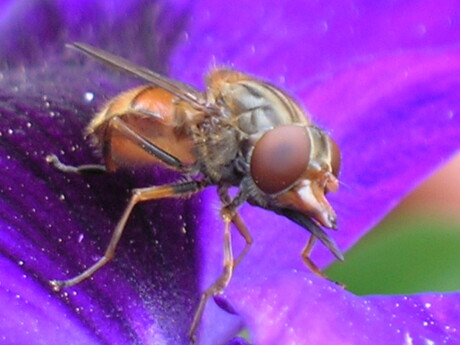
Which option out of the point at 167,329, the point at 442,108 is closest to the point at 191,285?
the point at 167,329

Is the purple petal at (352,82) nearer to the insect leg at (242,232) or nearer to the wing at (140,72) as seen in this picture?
the insect leg at (242,232)

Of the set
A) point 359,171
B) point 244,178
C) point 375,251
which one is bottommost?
point 375,251

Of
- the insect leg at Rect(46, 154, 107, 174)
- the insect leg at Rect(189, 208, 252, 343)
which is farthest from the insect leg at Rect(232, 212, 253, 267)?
the insect leg at Rect(46, 154, 107, 174)

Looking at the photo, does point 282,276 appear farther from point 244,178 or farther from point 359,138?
point 359,138

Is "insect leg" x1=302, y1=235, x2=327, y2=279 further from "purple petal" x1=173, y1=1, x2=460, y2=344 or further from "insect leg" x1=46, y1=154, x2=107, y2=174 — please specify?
"insect leg" x1=46, y1=154, x2=107, y2=174

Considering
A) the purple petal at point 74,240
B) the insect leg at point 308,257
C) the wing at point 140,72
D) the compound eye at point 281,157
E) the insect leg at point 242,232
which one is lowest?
the insect leg at point 308,257

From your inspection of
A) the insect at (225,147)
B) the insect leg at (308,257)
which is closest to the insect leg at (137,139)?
the insect at (225,147)

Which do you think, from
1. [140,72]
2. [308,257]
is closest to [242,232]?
[308,257]

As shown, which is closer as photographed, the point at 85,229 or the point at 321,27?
the point at 85,229
